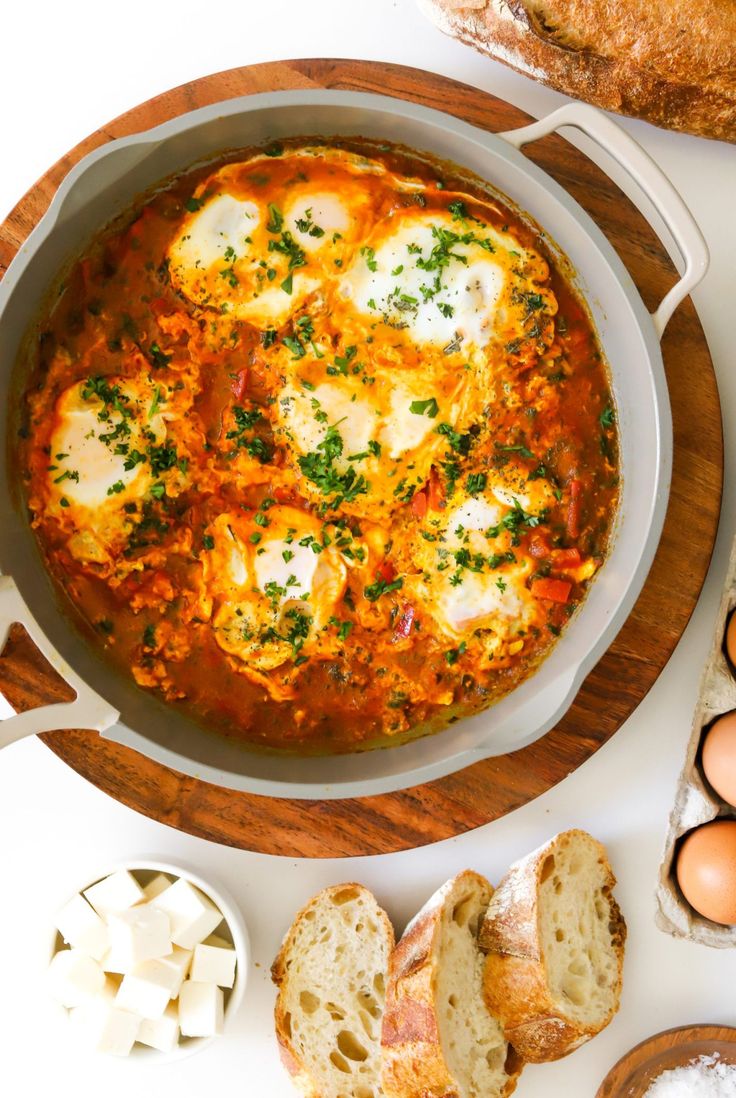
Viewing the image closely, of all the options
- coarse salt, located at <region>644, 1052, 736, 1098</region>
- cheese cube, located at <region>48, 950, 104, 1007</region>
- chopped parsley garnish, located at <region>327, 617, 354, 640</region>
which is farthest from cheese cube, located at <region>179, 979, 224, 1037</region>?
coarse salt, located at <region>644, 1052, 736, 1098</region>

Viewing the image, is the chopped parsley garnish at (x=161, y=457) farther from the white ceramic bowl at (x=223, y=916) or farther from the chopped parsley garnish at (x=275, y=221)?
the white ceramic bowl at (x=223, y=916)

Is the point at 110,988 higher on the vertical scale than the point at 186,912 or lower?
lower

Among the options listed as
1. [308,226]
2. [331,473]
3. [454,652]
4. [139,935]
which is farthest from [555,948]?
[308,226]

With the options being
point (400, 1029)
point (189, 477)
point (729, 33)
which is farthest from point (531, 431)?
point (400, 1029)

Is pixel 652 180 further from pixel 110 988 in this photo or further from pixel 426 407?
pixel 110 988

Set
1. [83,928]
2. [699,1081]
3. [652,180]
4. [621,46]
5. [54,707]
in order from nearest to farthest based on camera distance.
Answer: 1. [652,180]
2. [54,707]
3. [621,46]
4. [83,928]
5. [699,1081]

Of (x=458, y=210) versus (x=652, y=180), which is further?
(x=458, y=210)

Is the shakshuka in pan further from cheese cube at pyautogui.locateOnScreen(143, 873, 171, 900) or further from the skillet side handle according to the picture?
cheese cube at pyautogui.locateOnScreen(143, 873, 171, 900)
